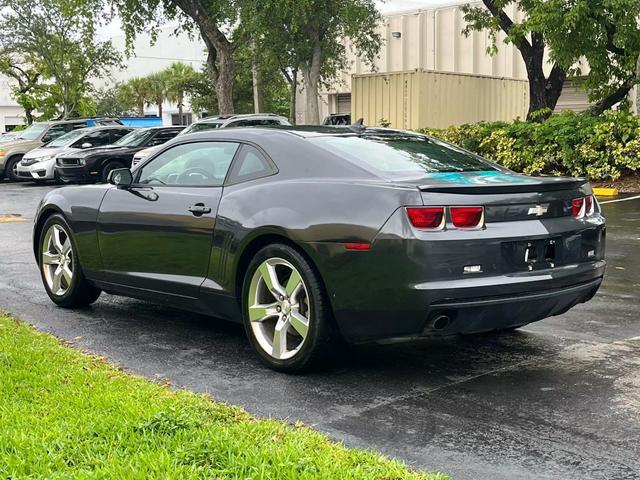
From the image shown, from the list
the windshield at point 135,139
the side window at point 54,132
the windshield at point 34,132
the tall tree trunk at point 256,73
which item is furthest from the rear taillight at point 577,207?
the tall tree trunk at point 256,73

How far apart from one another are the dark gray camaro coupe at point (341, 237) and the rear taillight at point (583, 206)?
1 cm

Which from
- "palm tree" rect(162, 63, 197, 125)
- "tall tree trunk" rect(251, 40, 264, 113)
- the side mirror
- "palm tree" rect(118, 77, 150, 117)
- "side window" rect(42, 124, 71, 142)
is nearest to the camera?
the side mirror

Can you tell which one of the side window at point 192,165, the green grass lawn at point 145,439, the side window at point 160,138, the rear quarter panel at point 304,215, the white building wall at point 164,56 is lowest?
the green grass lawn at point 145,439

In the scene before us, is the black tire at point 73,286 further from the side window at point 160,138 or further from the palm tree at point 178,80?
the palm tree at point 178,80

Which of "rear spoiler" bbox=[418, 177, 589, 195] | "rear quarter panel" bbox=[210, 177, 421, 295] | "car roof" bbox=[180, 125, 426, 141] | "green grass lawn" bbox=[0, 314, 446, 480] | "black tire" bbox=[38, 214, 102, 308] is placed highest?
"car roof" bbox=[180, 125, 426, 141]

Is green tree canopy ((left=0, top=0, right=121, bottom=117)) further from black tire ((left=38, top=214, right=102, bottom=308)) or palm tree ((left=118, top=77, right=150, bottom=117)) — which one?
black tire ((left=38, top=214, right=102, bottom=308))

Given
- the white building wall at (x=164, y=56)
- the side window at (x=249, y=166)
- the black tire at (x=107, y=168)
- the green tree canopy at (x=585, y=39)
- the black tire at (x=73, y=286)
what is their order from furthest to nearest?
the white building wall at (x=164, y=56) → the black tire at (x=107, y=168) → the green tree canopy at (x=585, y=39) → the black tire at (x=73, y=286) → the side window at (x=249, y=166)

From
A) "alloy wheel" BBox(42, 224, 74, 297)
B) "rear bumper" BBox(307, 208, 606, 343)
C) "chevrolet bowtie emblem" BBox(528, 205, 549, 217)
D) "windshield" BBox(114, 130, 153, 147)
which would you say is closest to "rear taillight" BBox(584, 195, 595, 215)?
"rear bumper" BBox(307, 208, 606, 343)

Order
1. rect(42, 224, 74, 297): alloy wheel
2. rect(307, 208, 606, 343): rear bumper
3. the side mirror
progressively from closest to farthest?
rect(307, 208, 606, 343): rear bumper < the side mirror < rect(42, 224, 74, 297): alloy wheel

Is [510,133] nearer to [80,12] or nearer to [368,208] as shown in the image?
[368,208]

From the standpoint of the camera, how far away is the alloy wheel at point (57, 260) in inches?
276

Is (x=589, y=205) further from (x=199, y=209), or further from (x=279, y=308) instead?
(x=199, y=209)

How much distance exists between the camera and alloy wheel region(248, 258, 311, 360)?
16.7 ft

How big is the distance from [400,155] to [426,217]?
3.41 ft
